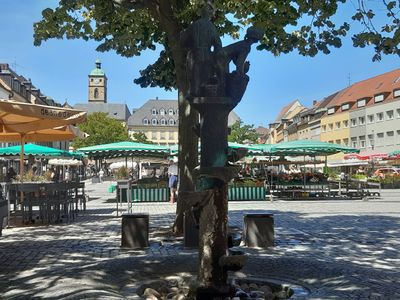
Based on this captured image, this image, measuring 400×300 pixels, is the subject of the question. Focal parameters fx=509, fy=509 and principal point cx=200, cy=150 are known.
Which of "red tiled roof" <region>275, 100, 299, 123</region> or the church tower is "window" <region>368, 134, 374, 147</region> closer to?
"red tiled roof" <region>275, 100, 299, 123</region>

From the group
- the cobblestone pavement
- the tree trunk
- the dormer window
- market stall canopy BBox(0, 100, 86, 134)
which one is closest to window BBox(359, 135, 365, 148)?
the dormer window

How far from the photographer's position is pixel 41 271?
7.00m

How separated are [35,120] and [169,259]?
309 inches

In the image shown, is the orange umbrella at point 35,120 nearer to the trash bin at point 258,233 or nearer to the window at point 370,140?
the trash bin at point 258,233

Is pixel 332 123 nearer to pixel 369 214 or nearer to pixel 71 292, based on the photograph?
pixel 369 214

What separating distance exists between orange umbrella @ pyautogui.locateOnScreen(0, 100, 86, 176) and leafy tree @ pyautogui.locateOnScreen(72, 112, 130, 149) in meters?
57.2

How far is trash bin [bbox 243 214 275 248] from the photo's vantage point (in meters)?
9.26

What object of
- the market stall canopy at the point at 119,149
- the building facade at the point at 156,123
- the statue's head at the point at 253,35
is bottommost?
the statue's head at the point at 253,35

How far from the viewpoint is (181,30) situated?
10555 mm

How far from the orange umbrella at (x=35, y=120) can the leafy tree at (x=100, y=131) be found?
57.2m

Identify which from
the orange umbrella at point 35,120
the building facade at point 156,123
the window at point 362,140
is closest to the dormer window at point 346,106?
the window at point 362,140

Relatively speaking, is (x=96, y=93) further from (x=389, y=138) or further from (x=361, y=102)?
(x=389, y=138)

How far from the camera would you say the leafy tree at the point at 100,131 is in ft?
241

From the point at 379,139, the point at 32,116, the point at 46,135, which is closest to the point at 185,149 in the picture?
A: the point at 32,116
